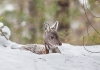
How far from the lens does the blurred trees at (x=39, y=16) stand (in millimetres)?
8703

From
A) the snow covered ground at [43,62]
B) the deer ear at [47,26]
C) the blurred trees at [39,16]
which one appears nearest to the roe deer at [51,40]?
the deer ear at [47,26]

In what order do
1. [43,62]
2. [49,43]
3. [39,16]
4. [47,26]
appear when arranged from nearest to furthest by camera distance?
[43,62]
[49,43]
[47,26]
[39,16]

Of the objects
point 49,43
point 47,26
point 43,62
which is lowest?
point 43,62

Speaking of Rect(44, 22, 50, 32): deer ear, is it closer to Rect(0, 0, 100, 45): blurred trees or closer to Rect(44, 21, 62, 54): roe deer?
A: Rect(44, 21, 62, 54): roe deer

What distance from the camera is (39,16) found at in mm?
9477

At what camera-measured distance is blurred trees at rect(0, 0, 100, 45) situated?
870cm

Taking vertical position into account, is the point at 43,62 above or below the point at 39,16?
below

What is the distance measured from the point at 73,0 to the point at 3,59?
6641 millimetres

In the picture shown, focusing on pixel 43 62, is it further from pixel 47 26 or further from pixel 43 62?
pixel 47 26

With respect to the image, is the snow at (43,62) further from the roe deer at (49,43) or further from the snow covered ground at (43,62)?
the roe deer at (49,43)

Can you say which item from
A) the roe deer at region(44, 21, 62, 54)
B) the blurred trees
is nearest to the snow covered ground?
the roe deer at region(44, 21, 62, 54)

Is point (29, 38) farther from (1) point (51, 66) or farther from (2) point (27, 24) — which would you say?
(1) point (51, 66)

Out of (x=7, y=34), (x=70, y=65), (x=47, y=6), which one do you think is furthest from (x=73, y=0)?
(x=70, y=65)

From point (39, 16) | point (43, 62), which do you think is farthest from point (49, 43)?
point (39, 16)
